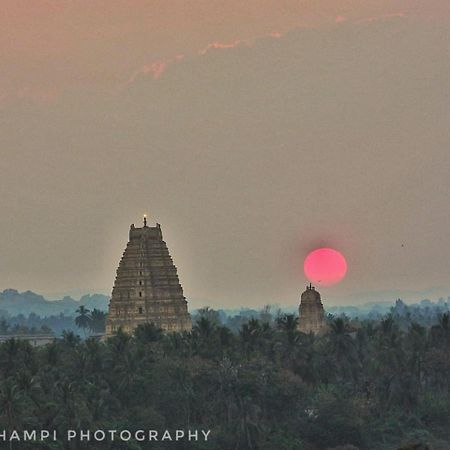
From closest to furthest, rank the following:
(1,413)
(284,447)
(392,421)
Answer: (1,413) < (284,447) < (392,421)

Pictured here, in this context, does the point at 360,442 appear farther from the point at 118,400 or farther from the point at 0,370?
the point at 0,370

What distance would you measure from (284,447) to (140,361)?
2322 cm

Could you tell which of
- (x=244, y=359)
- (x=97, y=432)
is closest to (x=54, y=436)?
(x=97, y=432)

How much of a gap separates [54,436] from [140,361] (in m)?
27.3

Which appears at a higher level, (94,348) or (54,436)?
(94,348)

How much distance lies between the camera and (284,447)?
585ft

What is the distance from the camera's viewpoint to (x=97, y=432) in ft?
559

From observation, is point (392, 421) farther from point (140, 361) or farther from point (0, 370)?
point (0, 370)

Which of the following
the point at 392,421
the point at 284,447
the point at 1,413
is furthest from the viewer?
the point at 392,421

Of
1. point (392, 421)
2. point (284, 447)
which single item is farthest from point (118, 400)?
point (392, 421)

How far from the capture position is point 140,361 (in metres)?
193

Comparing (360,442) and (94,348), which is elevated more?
(94,348)

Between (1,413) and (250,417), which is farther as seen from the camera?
(250,417)

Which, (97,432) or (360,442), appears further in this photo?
(360,442)
